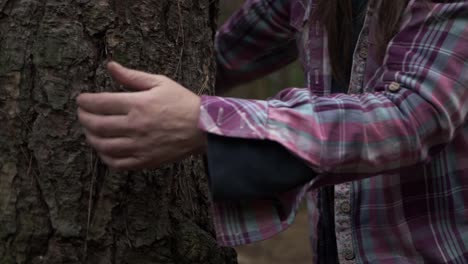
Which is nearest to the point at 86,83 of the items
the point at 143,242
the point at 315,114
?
the point at 143,242

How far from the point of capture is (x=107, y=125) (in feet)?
3.90

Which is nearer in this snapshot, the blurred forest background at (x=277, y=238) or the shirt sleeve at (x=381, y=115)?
the shirt sleeve at (x=381, y=115)

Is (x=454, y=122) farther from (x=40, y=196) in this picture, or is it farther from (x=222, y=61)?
(x=222, y=61)

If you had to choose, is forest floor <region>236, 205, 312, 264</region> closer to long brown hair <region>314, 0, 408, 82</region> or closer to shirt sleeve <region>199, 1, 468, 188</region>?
long brown hair <region>314, 0, 408, 82</region>

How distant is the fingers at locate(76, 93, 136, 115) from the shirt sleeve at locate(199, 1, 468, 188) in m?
0.12

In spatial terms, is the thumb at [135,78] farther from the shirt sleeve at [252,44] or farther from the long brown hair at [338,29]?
the shirt sleeve at [252,44]

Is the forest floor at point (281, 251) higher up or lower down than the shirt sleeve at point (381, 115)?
lower down

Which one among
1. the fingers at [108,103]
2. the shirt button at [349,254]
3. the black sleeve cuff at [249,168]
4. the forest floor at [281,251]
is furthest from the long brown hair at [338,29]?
the forest floor at [281,251]

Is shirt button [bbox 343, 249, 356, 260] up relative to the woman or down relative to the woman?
down

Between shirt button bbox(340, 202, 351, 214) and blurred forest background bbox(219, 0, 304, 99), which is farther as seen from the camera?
blurred forest background bbox(219, 0, 304, 99)

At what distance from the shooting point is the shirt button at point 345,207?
1.61 metres

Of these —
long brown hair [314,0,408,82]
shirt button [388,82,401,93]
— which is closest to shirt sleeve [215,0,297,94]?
long brown hair [314,0,408,82]

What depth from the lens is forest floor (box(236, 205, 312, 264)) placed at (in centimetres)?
564

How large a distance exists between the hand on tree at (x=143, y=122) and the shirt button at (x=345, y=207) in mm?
513
